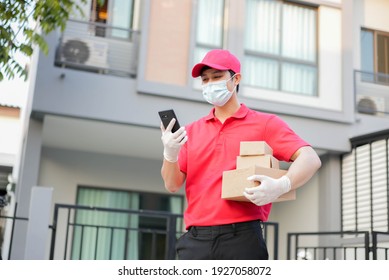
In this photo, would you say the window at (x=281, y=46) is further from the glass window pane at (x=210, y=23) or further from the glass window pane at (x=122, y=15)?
the glass window pane at (x=122, y=15)

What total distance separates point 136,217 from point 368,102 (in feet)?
10.1

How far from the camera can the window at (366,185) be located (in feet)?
21.4

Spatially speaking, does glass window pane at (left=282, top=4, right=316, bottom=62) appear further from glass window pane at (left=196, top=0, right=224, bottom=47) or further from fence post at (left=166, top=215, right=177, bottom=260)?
fence post at (left=166, top=215, right=177, bottom=260)

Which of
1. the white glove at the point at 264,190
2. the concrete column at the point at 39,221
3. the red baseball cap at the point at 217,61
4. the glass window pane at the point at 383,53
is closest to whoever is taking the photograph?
the white glove at the point at 264,190

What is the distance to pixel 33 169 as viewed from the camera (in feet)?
19.4

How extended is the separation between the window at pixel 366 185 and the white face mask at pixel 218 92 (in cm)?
475

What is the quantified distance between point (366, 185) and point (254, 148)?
5.20 m

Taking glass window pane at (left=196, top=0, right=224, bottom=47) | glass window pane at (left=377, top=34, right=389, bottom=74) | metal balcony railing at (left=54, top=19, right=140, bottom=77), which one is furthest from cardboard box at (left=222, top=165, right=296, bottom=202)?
glass window pane at (left=196, top=0, right=224, bottom=47)

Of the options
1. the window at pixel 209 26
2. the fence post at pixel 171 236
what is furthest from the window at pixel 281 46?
the fence post at pixel 171 236

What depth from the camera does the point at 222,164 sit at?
6.57 ft

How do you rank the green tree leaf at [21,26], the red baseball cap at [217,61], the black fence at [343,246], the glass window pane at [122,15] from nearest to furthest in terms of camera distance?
the red baseball cap at [217,61]
the green tree leaf at [21,26]
the black fence at [343,246]
the glass window pane at [122,15]

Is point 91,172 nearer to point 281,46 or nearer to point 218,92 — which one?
point 281,46

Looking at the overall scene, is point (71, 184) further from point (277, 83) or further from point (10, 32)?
point (10, 32)
